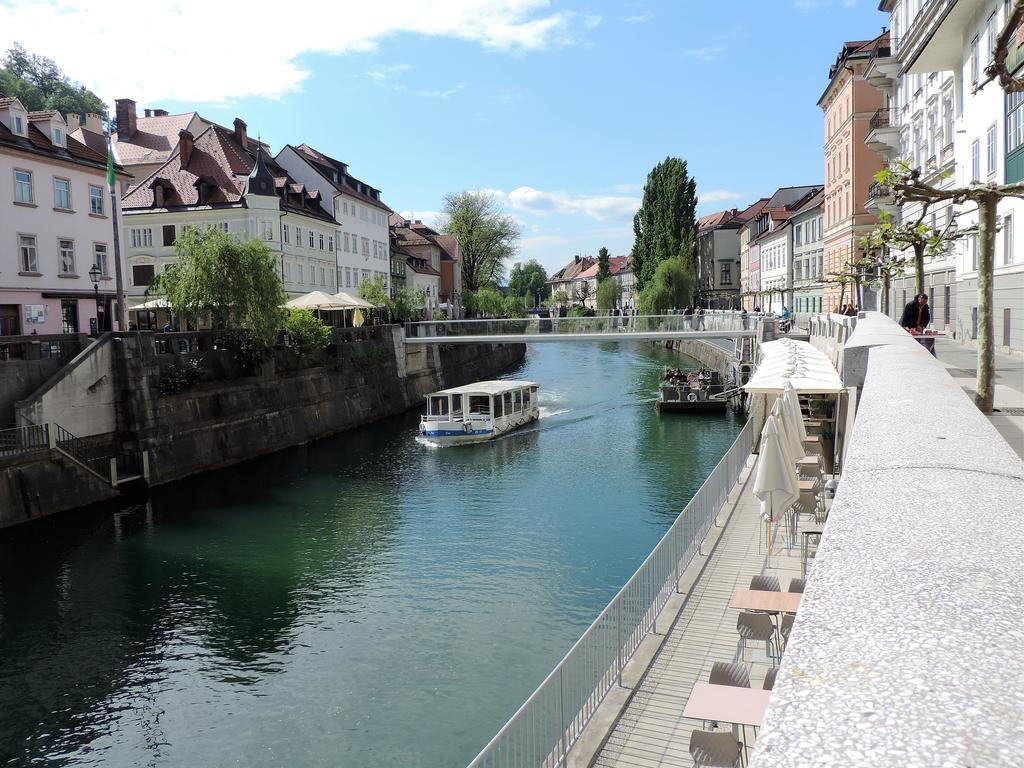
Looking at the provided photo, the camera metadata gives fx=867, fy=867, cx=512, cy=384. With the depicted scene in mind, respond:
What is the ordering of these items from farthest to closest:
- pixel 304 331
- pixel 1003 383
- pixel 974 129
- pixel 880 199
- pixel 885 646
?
pixel 304 331 < pixel 880 199 < pixel 974 129 < pixel 1003 383 < pixel 885 646

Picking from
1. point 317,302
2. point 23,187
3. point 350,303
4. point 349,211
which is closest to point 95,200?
point 23,187

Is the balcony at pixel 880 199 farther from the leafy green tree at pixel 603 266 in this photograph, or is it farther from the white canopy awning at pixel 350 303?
the leafy green tree at pixel 603 266

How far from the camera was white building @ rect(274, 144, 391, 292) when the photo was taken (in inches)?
2352

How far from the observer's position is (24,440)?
24109 millimetres

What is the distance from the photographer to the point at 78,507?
25.2 metres

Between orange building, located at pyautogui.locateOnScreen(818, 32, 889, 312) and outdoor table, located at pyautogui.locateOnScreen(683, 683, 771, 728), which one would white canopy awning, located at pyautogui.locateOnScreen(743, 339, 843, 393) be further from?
orange building, located at pyautogui.locateOnScreen(818, 32, 889, 312)

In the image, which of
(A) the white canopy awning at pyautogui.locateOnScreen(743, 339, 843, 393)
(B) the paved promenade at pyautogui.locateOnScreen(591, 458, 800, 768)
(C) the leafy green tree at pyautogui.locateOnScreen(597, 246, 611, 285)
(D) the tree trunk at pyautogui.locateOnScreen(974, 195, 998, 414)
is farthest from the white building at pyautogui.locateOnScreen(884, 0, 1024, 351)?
(C) the leafy green tree at pyautogui.locateOnScreen(597, 246, 611, 285)

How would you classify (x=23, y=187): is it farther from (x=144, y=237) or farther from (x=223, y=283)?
(x=144, y=237)

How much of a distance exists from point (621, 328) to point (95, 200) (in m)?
A: 24.0

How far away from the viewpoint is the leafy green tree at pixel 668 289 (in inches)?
3177

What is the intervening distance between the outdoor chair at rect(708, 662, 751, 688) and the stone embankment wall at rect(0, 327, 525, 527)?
2098 centimetres

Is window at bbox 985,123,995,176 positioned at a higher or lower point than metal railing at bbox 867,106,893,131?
lower

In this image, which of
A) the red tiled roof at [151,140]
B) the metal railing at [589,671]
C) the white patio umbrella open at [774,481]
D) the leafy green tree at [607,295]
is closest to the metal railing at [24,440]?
the metal railing at [589,671]

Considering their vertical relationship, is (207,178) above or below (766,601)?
above
